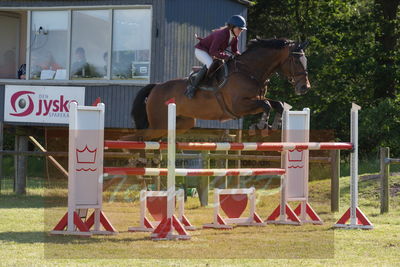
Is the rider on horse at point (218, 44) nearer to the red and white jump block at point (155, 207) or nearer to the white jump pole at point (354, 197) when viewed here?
the red and white jump block at point (155, 207)

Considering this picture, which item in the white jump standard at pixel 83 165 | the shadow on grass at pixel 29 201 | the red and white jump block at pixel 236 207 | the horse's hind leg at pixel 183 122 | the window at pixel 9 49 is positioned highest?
the window at pixel 9 49

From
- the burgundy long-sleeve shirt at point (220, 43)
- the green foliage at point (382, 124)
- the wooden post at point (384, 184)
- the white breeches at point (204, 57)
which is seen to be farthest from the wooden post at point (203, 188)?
the green foliage at point (382, 124)

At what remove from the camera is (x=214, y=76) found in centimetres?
974

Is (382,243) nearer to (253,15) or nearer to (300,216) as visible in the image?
(300,216)

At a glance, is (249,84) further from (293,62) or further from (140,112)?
(140,112)

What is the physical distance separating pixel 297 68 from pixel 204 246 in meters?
2.56

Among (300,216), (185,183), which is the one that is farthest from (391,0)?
(300,216)

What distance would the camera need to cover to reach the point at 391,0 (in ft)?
81.4

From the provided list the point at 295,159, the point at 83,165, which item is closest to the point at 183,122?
the point at 295,159

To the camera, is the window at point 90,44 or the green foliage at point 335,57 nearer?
the window at point 90,44

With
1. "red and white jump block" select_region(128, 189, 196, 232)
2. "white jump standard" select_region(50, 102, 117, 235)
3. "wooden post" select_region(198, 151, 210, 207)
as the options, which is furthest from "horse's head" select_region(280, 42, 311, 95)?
"wooden post" select_region(198, 151, 210, 207)

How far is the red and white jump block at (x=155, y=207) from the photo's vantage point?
31.3ft

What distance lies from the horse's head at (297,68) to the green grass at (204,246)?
1.76m

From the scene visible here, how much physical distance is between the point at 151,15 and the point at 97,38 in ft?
3.99
